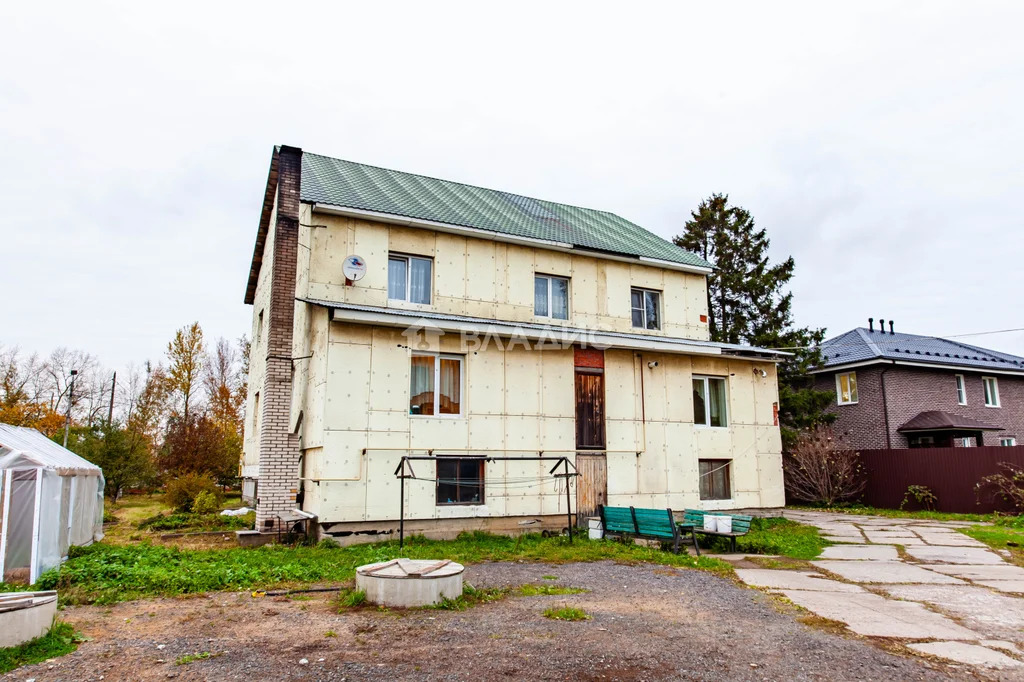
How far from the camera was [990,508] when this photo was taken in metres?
19.8

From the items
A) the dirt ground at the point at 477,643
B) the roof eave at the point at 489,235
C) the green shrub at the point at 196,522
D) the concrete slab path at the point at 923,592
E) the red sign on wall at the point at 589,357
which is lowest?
the concrete slab path at the point at 923,592

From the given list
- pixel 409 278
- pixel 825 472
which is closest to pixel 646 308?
pixel 409 278

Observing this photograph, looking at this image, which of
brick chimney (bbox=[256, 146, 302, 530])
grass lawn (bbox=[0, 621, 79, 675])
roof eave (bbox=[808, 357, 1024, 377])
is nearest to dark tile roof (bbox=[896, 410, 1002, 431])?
roof eave (bbox=[808, 357, 1024, 377])

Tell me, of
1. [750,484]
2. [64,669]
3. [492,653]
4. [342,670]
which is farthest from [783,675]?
[750,484]

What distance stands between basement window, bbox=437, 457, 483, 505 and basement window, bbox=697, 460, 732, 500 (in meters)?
6.02

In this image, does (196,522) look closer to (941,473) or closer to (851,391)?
(941,473)

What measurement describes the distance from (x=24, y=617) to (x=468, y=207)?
13.8 m

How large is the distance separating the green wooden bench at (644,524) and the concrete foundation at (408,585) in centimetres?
557

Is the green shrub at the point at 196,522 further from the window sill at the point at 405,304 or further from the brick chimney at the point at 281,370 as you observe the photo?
the window sill at the point at 405,304

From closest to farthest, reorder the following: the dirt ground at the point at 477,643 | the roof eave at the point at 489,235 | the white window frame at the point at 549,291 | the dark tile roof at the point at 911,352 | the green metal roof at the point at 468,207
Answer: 1. the dirt ground at the point at 477,643
2. the roof eave at the point at 489,235
3. the green metal roof at the point at 468,207
4. the white window frame at the point at 549,291
5. the dark tile roof at the point at 911,352

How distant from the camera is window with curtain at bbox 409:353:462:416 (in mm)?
13695

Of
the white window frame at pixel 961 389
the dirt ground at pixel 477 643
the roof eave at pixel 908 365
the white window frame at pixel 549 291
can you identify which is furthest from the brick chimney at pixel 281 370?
the white window frame at pixel 961 389

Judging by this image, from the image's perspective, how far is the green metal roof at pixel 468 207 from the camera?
1556 cm

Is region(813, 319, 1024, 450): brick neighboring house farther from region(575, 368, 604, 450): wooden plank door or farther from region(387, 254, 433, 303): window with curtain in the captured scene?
region(387, 254, 433, 303): window with curtain
